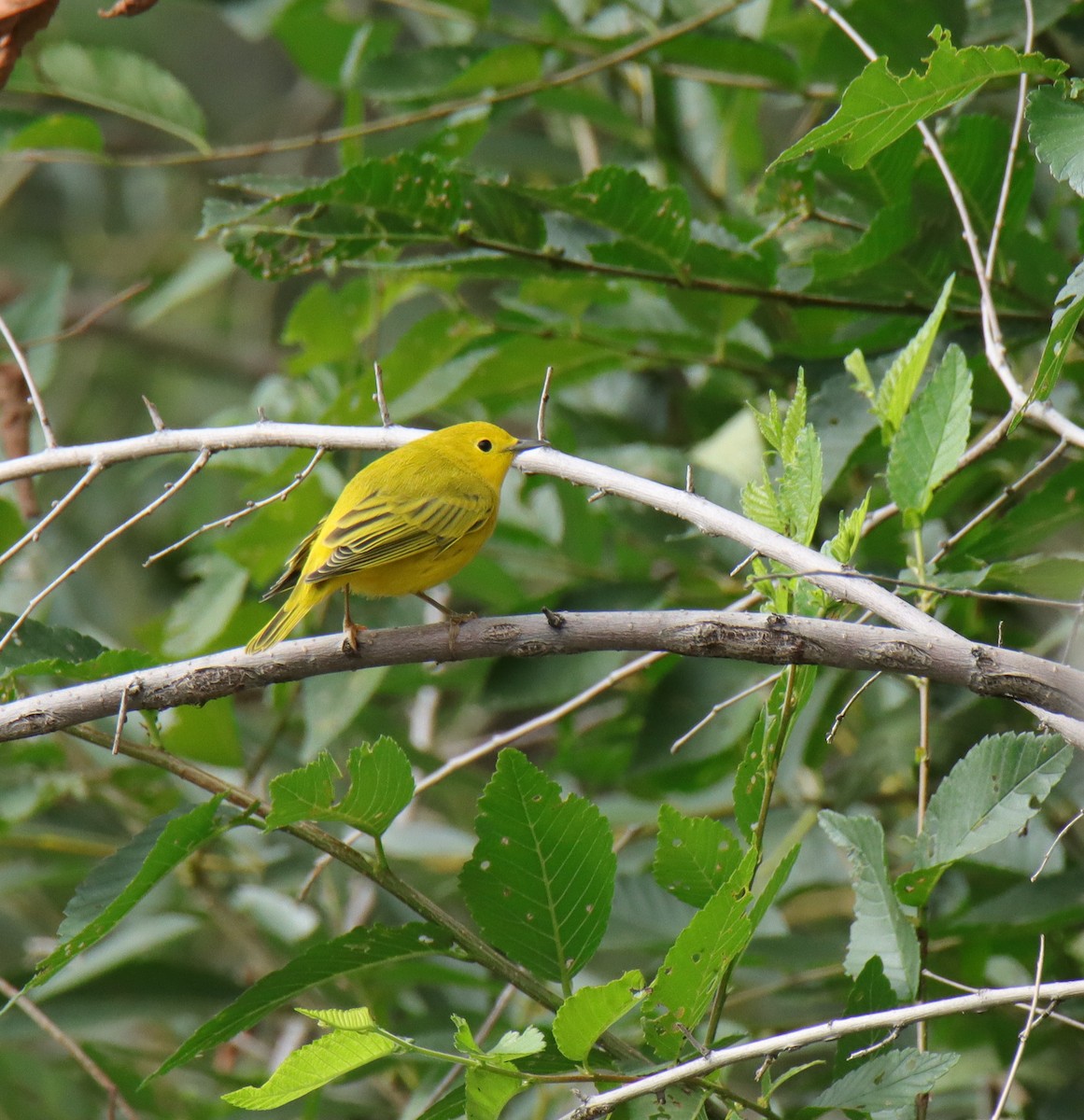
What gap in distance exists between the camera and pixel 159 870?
2283mm

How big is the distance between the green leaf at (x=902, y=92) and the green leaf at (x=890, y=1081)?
1489mm

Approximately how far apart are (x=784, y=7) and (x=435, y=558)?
243cm

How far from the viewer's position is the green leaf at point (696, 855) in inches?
90.2

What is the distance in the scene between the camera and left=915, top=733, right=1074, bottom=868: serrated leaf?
7.55 feet

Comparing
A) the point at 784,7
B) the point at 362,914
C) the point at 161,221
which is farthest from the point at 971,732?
the point at 161,221

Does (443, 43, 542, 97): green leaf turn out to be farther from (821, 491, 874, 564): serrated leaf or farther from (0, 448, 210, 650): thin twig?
(821, 491, 874, 564): serrated leaf

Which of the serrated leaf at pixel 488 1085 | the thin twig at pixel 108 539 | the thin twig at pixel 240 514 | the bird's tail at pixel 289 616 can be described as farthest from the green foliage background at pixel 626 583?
the bird's tail at pixel 289 616

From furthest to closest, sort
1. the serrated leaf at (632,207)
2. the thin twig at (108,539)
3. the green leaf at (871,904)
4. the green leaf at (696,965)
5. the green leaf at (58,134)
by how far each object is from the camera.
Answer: the green leaf at (58,134) → the serrated leaf at (632,207) → the green leaf at (871,904) → the thin twig at (108,539) → the green leaf at (696,965)

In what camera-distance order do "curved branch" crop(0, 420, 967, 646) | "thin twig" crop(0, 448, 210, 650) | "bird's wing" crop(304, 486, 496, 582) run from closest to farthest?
1. "curved branch" crop(0, 420, 967, 646)
2. "thin twig" crop(0, 448, 210, 650)
3. "bird's wing" crop(304, 486, 496, 582)

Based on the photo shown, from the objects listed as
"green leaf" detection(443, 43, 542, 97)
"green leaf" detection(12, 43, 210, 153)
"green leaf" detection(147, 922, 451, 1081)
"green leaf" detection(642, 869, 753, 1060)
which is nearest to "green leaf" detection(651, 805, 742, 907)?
"green leaf" detection(642, 869, 753, 1060)

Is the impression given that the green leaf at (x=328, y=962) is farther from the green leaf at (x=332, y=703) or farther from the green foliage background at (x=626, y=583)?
the green leaf at (x=332, y=703)

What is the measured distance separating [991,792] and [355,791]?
1.14m

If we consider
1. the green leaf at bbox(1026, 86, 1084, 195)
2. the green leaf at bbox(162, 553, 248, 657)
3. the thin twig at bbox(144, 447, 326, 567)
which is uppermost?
the green leaf at bbox(1026, 86, 1084, 195)

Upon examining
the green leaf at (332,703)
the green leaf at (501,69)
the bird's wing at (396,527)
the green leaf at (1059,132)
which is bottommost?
the green leaf at (332,703)
